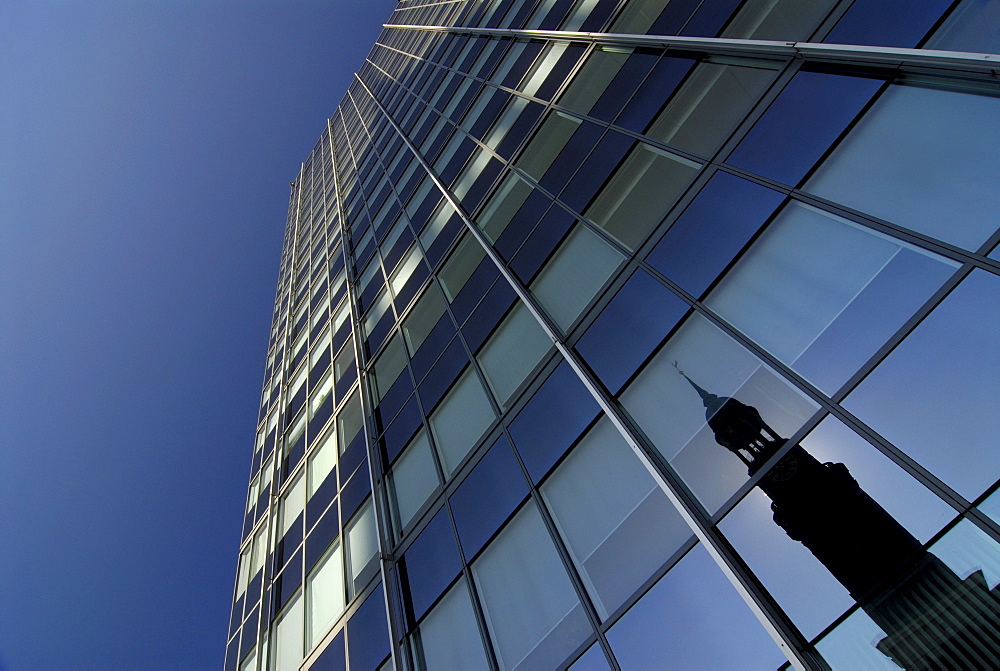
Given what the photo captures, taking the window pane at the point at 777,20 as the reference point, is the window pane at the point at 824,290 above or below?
below

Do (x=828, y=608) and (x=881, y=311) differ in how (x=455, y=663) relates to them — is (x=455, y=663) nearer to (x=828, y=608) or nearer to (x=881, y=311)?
(x=828, y=608)

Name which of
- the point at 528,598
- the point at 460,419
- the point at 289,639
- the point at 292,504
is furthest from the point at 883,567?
the point at 292,504

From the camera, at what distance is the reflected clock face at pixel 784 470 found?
18.1 feet

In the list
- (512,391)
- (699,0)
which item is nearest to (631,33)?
(699,0)

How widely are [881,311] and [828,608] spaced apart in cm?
260

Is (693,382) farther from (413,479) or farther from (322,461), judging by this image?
(322,461)

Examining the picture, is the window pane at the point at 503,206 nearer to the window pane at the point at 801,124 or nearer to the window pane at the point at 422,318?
the window pane at the point at 422,318

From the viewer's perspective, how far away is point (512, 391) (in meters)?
10.0

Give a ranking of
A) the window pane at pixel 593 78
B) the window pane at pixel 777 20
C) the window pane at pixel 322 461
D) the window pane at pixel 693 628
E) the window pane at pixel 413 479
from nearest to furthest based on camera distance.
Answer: the window pane at pixel 693 628 → the window pane at pixel 777 20 → the window pane at pixel 413 479 → the window pane at pixel 593 78 → the window pane at pixel 322 461

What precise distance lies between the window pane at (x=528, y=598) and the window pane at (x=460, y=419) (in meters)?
2.07

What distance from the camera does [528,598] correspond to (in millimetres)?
Result: 7680

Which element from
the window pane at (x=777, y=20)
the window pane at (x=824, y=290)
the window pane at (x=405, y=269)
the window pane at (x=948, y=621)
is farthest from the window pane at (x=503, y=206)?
the window pane at (x=948, y=621)

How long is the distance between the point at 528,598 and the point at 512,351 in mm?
4191

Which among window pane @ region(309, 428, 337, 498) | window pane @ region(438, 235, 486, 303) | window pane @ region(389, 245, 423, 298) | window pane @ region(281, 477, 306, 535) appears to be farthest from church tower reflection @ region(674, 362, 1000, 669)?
window pane @ region(281, 477, 306, 535)
